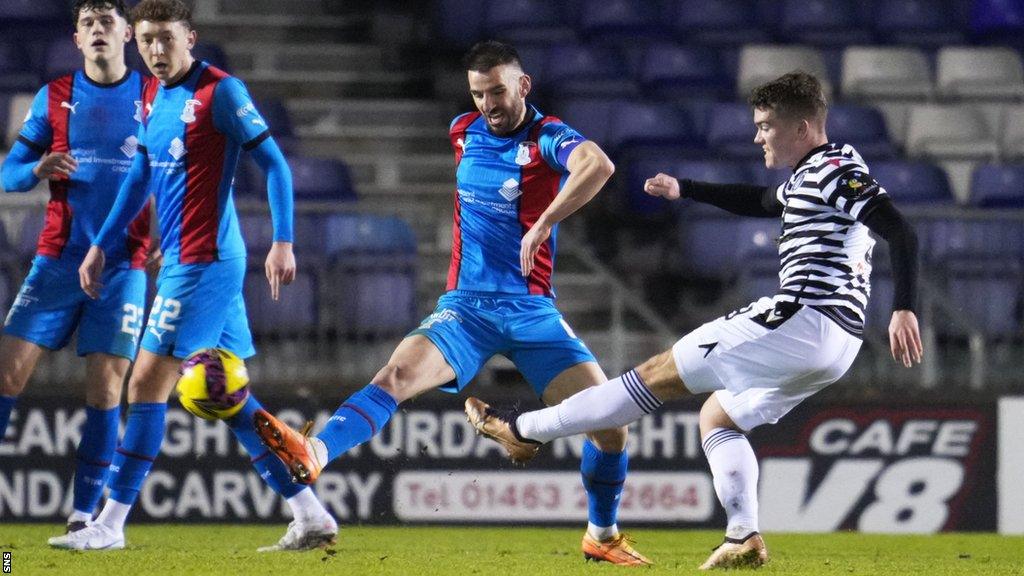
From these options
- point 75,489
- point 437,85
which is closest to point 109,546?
point 75,489

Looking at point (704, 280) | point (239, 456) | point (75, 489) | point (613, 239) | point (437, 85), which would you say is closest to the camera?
point (75, 489)

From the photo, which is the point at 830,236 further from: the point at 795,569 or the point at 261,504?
the point at 261,504

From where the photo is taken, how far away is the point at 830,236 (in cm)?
575

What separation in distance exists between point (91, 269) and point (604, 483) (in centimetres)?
229

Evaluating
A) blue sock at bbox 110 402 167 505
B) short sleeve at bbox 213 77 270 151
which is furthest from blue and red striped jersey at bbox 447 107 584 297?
blue sock at bbox 110 402 167 505

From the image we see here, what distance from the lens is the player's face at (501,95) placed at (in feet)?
20.9

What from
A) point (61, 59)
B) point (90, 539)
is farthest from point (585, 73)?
point (90, 539)

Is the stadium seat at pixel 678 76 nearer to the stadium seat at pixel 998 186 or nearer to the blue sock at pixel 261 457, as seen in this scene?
the stadium seat at pixel 998 186

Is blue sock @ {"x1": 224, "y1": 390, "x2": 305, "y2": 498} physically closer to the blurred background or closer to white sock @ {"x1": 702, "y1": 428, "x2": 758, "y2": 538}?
white sock @ {"x1": 702, "y1": 428, "x2": 758, "y2": 538}

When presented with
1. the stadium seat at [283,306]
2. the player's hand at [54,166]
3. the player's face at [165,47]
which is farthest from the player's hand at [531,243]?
the stadium seat at [283,306]

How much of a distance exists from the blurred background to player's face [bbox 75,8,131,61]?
237 cm

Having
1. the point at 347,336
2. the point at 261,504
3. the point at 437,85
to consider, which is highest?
the point at 437,85

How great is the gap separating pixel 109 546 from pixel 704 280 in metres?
5.08

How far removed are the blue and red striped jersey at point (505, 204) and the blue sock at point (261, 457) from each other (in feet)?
3.55
